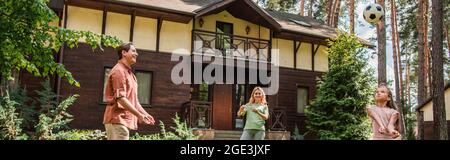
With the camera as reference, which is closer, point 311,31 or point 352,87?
point 352,87

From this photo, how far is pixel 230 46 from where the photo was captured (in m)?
16.5

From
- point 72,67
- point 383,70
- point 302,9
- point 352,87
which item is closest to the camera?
point 72,67

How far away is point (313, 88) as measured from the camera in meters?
18.1

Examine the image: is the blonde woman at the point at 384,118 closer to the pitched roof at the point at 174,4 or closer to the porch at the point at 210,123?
the porch at the point at 210,123

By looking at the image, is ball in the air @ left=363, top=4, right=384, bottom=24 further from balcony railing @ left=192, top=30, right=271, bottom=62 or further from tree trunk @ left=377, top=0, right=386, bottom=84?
balcony railing @ left=192, top=30, right=271, bottom=62

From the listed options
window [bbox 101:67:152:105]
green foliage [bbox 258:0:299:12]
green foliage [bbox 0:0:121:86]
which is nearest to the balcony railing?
window [bbox 101:67:152:105]

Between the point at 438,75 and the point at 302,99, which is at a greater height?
the point at 438,75

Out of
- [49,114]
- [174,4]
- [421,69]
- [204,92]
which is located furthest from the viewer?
[421,69]

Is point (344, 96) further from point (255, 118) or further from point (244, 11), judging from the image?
point (255, 118)

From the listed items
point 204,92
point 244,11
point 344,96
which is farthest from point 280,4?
point 344,96

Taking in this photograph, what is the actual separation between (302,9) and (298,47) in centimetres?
1097

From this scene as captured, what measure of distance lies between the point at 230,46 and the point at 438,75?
729 centimetres
